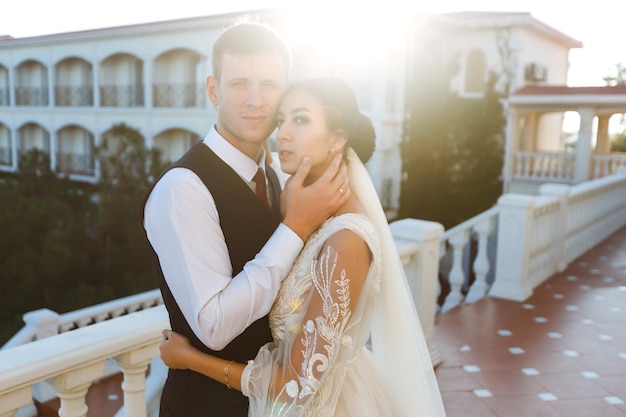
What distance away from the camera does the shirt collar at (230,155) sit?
Result: 6.18 feet

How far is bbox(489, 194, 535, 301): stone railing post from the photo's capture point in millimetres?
6555

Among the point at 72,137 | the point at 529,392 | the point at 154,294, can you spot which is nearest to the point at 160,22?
the point at 72,137

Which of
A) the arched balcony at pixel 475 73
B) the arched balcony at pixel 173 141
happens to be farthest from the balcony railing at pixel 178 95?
the arched balcony at pixel 475 73

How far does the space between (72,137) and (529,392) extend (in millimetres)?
25091

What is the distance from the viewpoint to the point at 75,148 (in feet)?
84.8

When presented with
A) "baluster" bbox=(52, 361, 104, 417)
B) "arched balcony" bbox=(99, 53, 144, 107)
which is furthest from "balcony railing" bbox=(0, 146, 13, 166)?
"baluster" bbox=(52, 361, 104, 417)

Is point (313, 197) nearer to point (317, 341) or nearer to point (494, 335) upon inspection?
point (317, 341)

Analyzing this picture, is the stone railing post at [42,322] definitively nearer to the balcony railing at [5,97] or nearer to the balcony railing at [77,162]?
the balcony railing at [77,162]

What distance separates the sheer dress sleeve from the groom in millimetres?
98

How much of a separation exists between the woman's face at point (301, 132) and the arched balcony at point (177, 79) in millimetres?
20051

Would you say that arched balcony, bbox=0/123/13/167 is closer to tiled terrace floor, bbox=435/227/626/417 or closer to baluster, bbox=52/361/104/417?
tiled terrace floor, bbox=435/227/626/417

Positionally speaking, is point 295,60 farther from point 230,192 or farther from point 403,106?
point 230,192

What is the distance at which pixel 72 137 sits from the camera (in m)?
25.9

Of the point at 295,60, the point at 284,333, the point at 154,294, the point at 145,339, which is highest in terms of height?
the point at 295,60
